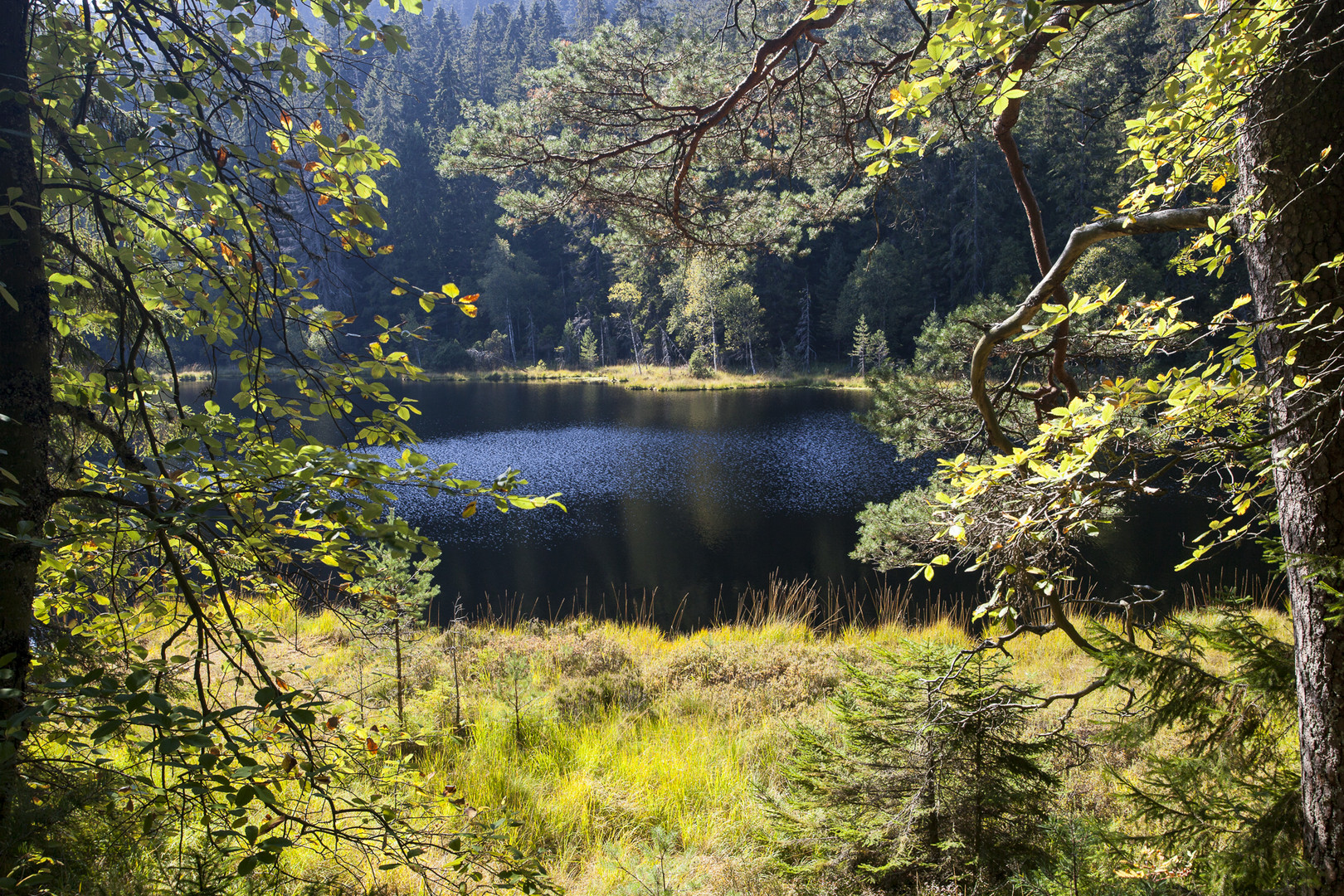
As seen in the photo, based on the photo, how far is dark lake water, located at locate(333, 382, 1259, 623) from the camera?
34.0 feet

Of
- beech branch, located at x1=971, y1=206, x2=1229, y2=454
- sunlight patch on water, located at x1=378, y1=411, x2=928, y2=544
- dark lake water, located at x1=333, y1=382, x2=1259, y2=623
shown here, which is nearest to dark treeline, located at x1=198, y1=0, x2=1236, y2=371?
sunlight patch on water, located at x1=378, y1=411, x2=928, y2=544

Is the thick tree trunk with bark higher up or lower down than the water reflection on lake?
higher up

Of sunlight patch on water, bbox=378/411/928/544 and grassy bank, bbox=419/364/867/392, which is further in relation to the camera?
grassy bank, bbox=419/364/867/392

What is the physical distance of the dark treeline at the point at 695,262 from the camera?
83.3ft

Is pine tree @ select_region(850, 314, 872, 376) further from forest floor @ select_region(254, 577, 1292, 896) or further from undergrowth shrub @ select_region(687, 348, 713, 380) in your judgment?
forest floor @ select_region(254, 577, 1292, 896)

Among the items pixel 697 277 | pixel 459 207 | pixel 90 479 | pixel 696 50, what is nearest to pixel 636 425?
pixel 697 277

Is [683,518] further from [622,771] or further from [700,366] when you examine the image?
[700,366]

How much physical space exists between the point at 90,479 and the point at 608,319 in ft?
160

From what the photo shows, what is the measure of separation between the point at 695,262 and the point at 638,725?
1330 centimetres

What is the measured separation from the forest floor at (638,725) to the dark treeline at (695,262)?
13.6 meters

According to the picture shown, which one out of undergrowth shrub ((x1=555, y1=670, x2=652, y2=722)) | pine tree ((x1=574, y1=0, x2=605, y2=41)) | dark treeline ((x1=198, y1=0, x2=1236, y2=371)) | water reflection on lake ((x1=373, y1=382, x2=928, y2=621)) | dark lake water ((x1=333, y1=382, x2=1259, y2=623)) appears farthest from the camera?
pine tree ((x1=574, y1=0, x2=605, y2=41))

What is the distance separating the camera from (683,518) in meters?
13.9

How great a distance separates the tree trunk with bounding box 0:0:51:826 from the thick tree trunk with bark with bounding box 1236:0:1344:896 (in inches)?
119

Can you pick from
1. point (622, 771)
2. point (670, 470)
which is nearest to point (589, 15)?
point (670, 470)
